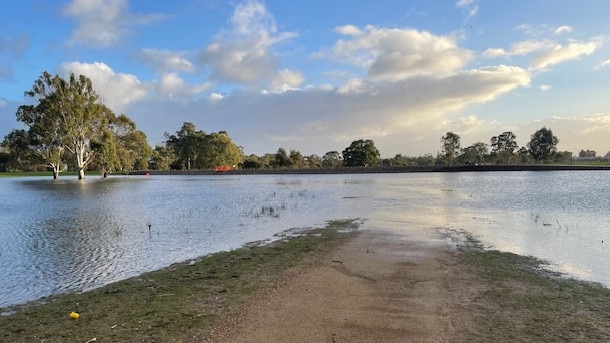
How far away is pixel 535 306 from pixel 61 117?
3180 inches

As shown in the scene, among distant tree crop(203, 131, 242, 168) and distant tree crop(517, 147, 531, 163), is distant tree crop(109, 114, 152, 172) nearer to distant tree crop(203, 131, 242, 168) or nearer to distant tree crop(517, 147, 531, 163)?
distant tree crop(203, 131, 242, 168)

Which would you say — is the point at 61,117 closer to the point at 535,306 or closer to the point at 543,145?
the point at 535,306

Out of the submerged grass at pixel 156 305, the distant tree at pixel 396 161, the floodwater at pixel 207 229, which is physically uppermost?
the distant tree at pixel 396 161

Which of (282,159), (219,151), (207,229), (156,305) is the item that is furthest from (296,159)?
(156,305)

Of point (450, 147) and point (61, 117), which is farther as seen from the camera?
point (450, 147)

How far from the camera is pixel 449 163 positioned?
113875 millimetres

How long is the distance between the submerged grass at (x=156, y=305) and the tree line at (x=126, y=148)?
238 feet

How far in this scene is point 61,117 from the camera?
7162 cm

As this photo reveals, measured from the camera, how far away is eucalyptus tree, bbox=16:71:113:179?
7031 centimetres

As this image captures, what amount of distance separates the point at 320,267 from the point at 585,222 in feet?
48.9

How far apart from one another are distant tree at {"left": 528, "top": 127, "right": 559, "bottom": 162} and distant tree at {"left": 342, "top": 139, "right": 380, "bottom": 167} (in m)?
44.6

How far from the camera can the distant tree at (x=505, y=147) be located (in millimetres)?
113562

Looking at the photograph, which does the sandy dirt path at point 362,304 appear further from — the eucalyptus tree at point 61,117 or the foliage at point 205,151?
the foliage at point 205,151

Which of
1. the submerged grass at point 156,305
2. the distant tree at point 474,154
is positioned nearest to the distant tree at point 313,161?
the distant tree at point 474,154
